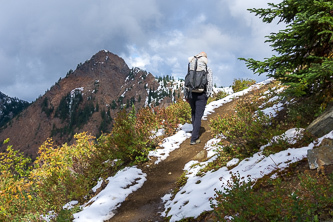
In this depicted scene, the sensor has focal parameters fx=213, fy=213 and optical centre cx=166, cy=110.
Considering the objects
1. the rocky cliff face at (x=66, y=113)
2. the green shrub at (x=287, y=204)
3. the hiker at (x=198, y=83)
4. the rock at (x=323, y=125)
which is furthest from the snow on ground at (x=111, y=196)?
the rocky cliff face at (x=66, y=113)

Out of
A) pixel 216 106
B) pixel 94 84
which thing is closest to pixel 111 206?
pixel 216 106

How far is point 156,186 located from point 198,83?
3.37m

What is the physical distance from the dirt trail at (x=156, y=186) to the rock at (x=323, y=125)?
3.11m

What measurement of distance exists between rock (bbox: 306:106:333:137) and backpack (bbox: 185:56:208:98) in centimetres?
363

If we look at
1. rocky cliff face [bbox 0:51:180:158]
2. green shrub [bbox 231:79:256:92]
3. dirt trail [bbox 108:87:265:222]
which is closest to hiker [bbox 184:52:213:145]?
dirt trail [bbox 108:87:265:222]

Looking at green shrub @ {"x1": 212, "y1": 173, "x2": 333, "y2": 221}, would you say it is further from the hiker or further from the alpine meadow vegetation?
the hiker

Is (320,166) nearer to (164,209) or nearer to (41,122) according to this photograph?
(164,209)

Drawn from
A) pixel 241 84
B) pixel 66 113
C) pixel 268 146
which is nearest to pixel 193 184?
pixel 268 146

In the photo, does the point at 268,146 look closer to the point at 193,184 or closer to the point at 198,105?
the point at 193,184

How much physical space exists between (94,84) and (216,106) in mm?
197056

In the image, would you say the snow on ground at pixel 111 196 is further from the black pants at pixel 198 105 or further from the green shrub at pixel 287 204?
the green shrub at pixel 287 204

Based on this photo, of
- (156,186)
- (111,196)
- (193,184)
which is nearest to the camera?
(193,184)

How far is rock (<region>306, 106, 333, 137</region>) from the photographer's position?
11.2ft

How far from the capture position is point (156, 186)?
5.75 meters
